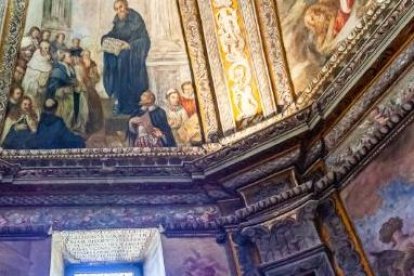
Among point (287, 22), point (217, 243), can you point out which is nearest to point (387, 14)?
point (287, 22)

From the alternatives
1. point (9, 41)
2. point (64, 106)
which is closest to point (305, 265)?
point (64, 106)

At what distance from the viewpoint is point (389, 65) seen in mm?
5719

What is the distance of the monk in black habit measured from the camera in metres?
7.50

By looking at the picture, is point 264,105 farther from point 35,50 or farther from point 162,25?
point 35,50

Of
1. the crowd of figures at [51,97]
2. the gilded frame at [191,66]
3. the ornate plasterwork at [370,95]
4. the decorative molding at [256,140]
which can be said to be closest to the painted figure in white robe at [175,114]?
the gilded frame at [191,66]

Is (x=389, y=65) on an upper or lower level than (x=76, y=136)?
lower

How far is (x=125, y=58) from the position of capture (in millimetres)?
8273

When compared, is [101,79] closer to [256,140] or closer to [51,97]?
[51,97]

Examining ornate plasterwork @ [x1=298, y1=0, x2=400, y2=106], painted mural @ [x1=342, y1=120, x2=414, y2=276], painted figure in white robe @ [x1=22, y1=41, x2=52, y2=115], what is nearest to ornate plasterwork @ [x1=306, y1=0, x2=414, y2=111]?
ornate plasterwork @ [x1=298, y1=0, x2=400, y2=106]

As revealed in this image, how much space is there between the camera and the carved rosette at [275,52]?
738cm

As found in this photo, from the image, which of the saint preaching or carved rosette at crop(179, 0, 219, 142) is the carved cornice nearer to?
carved rosette at crop(179, 0, 219, 142)

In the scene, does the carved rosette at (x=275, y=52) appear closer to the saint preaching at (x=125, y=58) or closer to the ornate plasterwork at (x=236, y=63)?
the ornate plasterwork at (x=236, y=63)

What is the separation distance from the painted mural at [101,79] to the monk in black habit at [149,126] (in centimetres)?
1

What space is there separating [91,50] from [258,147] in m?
3.13
